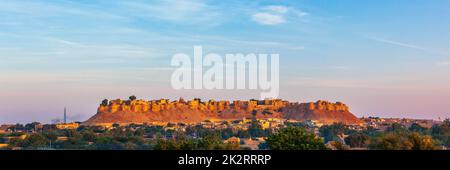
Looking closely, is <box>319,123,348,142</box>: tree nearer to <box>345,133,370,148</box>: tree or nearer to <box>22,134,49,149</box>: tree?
<box>345,133,370,148</box>: tree

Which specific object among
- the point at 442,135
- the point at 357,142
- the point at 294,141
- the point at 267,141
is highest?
the point at 294,141

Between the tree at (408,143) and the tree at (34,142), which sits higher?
the tree at (408,143)

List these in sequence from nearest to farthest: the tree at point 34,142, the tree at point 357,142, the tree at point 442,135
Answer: the tree at point 357,142 < the tree at point 34,142 < the tree at point 442,135

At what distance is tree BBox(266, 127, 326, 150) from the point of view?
55.8 meters

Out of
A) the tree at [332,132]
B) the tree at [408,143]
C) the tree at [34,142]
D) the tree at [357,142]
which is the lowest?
the tree at [332,132]

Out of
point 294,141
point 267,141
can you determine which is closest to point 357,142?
point 267,141

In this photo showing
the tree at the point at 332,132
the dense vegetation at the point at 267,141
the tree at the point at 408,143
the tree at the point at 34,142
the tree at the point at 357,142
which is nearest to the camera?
the tree at the point at 408,143

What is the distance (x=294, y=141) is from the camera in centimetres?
5719

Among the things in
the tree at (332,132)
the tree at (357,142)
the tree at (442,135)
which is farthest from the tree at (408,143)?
the tree at (332,132)

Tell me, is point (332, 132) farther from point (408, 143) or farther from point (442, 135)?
point (408, 143)

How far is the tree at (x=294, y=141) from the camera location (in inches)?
2196

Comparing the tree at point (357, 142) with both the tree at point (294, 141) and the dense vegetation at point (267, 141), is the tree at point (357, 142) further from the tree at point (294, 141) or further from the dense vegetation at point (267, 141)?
the tree at point (294, 141)
